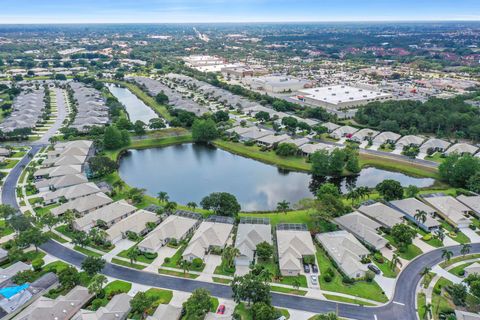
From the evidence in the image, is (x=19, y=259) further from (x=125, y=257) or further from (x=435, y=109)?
(x=435, y=109)

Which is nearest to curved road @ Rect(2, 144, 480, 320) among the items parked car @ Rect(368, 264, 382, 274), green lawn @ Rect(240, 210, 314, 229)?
parked car @ Rect(368, 264, 382, 274)

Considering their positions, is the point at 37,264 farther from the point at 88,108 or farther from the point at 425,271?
the point at 88,108

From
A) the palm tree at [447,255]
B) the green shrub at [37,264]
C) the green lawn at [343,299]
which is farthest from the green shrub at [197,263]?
the palm tree at [447,255]

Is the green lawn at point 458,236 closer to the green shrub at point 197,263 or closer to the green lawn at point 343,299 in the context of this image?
the green lawn at point 343,299

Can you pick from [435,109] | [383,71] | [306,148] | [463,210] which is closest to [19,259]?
[306,148]

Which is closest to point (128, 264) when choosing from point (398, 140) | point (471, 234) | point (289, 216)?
point (289, 216)
